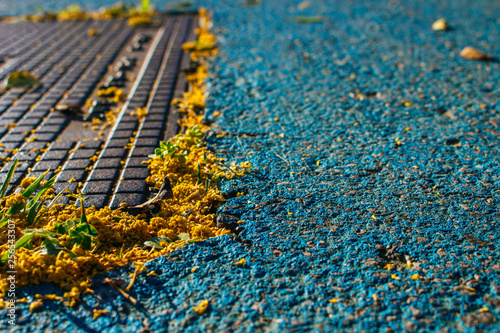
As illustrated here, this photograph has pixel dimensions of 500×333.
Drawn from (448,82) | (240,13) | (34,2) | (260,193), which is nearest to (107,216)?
(260,193)

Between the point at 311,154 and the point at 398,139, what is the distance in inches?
24.3

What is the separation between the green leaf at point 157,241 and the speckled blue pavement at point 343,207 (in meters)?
0.09

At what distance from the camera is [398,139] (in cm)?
276

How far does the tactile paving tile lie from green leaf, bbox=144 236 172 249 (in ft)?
1.05

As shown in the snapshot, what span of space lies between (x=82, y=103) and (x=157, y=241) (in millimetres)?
1892

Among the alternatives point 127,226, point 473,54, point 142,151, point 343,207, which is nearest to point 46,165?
point 142,151

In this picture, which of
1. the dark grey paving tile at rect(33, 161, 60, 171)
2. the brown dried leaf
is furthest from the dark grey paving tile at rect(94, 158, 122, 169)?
the brown dried leaf

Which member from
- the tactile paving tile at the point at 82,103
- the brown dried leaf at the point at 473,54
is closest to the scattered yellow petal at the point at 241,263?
the tactile paving tile at the point at 82,103

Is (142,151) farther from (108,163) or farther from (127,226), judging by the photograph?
(127,226)

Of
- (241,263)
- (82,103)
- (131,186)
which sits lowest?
(241,263)

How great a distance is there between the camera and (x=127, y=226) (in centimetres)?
202

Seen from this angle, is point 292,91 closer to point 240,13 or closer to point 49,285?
point 49,285

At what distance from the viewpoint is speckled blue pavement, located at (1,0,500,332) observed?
157cm

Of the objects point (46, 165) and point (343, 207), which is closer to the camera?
point (343, 207)
